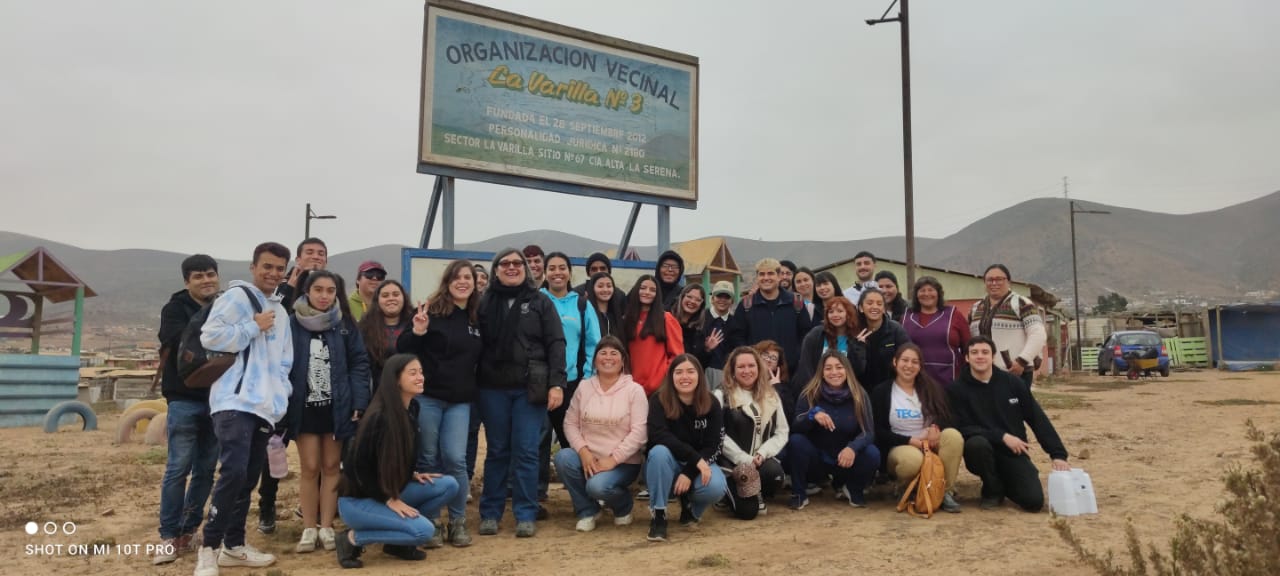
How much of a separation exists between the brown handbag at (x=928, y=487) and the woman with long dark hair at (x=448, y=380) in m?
2.99

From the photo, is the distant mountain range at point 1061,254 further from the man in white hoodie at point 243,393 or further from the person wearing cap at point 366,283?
the man in white hoodie at point 243,393

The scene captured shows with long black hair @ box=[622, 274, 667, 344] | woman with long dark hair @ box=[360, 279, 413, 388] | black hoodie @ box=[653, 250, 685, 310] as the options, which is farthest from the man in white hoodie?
black hoodie @ box=[653, 250, 685, 310]

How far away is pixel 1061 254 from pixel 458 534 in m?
133

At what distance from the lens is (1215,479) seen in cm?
618

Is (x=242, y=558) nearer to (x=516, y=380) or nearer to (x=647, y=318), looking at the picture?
(x=516, y=380)

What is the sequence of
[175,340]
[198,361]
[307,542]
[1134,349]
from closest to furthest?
[198,361]
[175,340]
[307,542]
[1134,349]

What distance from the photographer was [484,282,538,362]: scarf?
487cm

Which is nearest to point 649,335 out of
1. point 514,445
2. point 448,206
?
point 514,445

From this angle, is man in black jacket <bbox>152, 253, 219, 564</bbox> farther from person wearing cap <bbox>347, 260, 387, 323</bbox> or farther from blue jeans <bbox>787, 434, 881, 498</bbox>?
blue jeans <bbox>787, 434, 881, 498</bbox>

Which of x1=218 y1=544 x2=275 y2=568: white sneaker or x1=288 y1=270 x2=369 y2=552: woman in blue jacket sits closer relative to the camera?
x1=218 y1=544 x2=275 y2=568: white sneaker

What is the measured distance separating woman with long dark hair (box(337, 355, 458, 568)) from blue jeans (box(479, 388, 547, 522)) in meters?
0.66

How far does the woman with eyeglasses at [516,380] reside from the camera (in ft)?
Answer: 15.9

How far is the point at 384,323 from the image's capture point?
16.2 ft

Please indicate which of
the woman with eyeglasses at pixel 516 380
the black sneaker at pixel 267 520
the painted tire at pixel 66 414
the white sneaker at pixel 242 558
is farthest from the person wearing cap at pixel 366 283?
the painted tire at pixel 66 414
